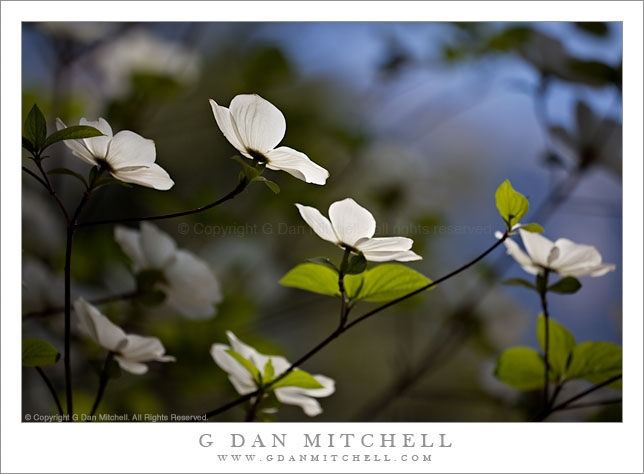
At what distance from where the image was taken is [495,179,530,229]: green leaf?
0.37 metres

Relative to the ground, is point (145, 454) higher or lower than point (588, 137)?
lower

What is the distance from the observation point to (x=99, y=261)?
70 centimetres

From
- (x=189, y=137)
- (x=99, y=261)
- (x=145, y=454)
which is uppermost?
(x=189, y=137)

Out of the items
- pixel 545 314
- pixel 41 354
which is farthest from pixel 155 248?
pixel 545 314

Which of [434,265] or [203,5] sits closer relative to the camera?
[203,5]

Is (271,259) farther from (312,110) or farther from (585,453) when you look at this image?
(585,453)

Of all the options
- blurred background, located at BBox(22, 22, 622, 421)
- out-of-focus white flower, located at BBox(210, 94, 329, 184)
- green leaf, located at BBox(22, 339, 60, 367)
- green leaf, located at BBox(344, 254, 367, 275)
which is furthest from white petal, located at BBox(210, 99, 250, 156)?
blurred background, located at BBox(22, 22, 622, 421)

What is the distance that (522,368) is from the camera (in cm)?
45

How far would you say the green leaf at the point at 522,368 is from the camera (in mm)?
447

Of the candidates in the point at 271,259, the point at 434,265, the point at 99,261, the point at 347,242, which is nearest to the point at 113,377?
the point at 347,242

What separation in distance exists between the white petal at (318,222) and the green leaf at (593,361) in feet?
0.74

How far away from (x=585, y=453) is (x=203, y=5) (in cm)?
70

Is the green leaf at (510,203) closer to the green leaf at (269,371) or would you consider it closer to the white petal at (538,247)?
the white petal at (538,247)

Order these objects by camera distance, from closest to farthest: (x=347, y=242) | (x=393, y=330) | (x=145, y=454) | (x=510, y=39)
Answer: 1. (x=347, y=242)
2. (x=145, y=454)
3. (x=510, y=39)
4. (x=393, y=330)
